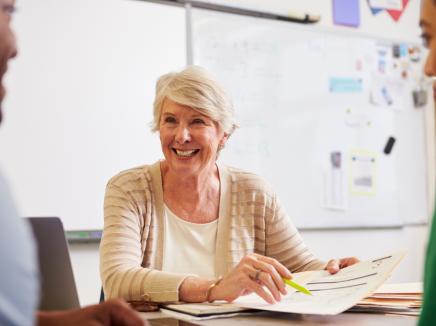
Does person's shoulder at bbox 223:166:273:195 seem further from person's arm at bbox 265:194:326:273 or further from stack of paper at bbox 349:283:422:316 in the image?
stack of paper at bbox 349:283:422:316

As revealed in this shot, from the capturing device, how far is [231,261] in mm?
1665

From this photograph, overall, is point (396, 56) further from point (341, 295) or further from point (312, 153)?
point (341, 295)

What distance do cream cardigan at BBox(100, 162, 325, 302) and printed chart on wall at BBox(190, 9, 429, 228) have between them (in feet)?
3.79

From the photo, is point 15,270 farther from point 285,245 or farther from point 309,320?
point 285,245

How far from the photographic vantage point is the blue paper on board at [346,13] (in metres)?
3.31

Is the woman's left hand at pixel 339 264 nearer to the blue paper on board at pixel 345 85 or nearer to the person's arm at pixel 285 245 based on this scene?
the person's arm at pixel 285 245

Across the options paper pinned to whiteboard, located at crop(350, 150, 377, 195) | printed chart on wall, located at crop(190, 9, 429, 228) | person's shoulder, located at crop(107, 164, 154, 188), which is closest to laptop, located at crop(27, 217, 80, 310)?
person's shoulder, located at crop(107, 164, 154, 188)

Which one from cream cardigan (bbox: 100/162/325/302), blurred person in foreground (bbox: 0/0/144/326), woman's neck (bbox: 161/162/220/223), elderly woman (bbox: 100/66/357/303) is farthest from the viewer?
woman's neck (bbox: 161/162/220/223)

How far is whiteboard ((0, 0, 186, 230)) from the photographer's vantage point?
238 centimetres

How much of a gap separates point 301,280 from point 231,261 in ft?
1.33

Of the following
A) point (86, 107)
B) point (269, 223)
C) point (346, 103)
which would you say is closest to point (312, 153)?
point (346, 103)

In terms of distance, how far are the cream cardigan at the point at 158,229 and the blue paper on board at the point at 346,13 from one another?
178 centimetres

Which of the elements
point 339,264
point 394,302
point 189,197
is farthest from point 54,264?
point 394,302

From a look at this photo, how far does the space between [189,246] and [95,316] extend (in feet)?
3.32
